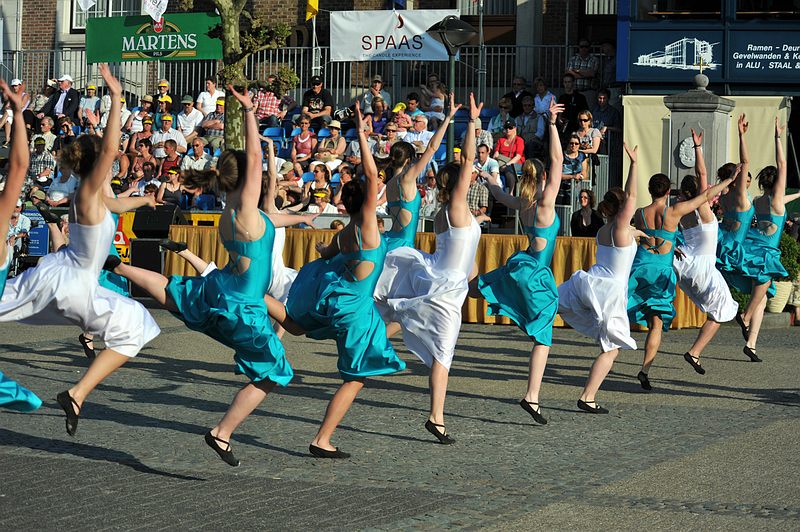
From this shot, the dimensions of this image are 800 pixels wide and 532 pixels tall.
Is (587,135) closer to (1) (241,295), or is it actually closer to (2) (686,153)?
(2) (686,153)

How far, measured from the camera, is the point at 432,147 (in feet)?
31.4

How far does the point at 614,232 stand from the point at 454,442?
2.62 metres

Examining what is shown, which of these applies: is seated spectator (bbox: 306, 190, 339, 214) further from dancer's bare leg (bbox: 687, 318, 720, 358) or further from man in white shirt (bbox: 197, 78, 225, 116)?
dancer's bare leg (bbox: 687, 318, 720, 358)

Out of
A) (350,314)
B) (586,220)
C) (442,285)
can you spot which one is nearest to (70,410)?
(350,314)

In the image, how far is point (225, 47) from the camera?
21.0 metres

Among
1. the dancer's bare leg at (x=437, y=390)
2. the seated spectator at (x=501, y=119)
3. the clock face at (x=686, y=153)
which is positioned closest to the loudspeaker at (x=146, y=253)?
the seated spectator at (x=501, y=119)

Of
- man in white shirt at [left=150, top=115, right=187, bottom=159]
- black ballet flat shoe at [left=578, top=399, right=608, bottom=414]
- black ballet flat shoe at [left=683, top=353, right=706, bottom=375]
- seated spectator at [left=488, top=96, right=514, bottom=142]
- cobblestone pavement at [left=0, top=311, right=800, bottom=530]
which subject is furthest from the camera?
man in white shirt at [left=150, top=115, right=187, bottom=159]

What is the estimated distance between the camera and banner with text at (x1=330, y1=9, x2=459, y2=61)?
23.8 m

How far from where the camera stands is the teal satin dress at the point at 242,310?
7195 mm

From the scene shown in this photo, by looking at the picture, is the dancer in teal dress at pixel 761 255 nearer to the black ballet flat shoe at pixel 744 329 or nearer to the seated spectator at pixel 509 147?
the black ballet flat shoe at pixel 744 329

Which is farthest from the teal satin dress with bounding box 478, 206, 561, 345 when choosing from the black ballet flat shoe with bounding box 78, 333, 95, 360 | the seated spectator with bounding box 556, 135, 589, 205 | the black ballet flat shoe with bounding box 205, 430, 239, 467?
the seated spectator with bounding box 556, 135, 589, 205

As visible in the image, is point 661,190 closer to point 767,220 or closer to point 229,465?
point 767,220

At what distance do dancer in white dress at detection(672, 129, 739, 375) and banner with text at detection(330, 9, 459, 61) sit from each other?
1203 centimetres

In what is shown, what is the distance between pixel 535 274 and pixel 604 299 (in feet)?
2.31
